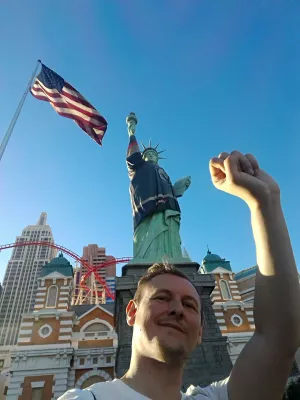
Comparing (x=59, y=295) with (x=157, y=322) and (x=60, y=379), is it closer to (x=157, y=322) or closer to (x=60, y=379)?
(x=60, y=379)

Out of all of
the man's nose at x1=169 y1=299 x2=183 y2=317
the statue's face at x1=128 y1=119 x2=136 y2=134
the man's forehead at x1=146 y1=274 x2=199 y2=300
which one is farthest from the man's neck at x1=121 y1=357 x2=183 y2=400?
the statue's face at x1=128 y1=119 x2=136 y2=134

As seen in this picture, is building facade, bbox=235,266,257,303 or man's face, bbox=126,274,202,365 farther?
building facade, bbox=235,266,257,303

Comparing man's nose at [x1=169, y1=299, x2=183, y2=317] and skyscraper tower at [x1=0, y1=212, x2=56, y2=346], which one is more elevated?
skyscraper tower at [x1=0, y1=212, x2=56, y2=346]

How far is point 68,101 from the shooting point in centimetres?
1139

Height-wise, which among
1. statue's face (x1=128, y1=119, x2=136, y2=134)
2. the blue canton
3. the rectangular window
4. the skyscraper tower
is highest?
the skyscraper tower

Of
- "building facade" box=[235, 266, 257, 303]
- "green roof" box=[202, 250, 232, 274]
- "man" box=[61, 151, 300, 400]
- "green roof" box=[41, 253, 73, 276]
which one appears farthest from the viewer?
"building facade" box=[235, 266, 257, 303]

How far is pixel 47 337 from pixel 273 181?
19.5 meters

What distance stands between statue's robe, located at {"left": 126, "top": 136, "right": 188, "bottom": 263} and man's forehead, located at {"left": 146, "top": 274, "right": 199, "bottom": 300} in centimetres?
1204

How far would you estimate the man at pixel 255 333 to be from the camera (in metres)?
1.52

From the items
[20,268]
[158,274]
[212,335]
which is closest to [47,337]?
[212,335]

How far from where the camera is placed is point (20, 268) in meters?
77.5

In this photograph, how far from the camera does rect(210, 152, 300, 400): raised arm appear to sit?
152 cm

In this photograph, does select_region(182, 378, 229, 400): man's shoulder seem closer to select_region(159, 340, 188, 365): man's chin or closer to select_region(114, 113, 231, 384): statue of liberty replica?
select_region(159, 340, 188, 365): man's chin

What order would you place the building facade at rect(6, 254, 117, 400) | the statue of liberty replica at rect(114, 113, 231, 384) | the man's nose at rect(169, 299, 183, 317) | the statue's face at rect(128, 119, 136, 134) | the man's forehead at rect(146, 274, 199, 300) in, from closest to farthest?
1. the man's nose at rect(169, 299, 183, 317)
2. the man's forehead at rect(146, 274, 199, 300)
3. the statue of liberty replica at rect(114, 113, 231, 384)
4. the building facade at rect(6, 254, 117, 400)
5. the statue's face at rect(128, 119, 136, 134)
